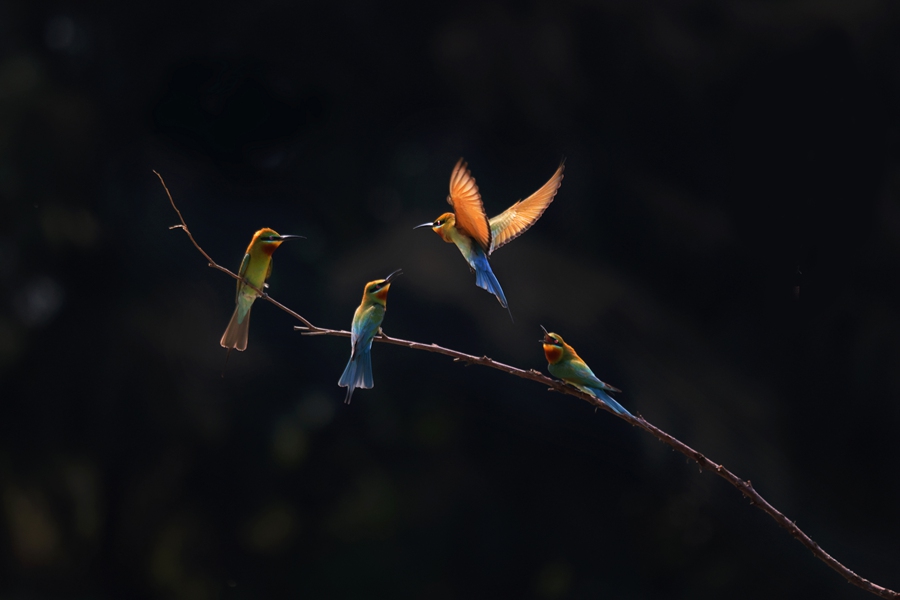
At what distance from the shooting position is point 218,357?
2262mm

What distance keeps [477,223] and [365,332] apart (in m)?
0.30

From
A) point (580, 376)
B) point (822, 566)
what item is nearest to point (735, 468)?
point (822, 566)

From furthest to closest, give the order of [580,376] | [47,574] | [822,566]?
[47,574] → [822,566] → [580,376]

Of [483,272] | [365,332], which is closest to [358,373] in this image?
[365,332]

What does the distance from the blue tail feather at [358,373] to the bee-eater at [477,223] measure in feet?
0.77

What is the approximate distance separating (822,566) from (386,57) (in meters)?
2.04

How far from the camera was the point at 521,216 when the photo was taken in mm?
1382

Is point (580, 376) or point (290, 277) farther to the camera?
point (290, 277)

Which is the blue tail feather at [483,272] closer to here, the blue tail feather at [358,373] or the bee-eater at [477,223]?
the bee-eater at [477,223]

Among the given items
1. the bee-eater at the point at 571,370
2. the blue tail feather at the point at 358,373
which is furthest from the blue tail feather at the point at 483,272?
the blue tail feather at the point at 358,373

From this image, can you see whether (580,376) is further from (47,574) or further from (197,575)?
(47,574)

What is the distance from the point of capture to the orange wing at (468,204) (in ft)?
3.25

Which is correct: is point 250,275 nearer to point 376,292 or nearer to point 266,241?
point 266,241

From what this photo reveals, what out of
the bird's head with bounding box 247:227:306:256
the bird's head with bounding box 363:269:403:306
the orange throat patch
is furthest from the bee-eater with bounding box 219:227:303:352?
the orange throat patch
